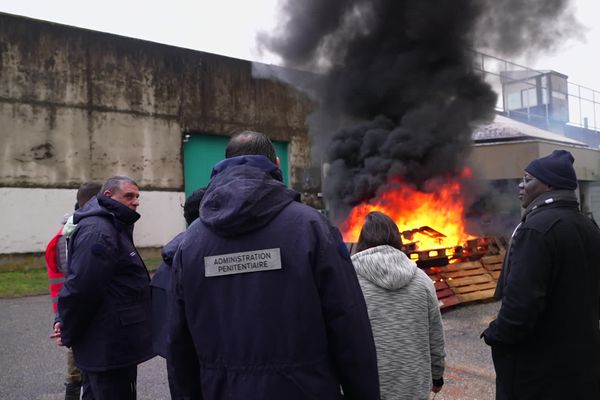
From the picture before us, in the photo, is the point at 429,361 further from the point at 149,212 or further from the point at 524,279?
the point at 149,212

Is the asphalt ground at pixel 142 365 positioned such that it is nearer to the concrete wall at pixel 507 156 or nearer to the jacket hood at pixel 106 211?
the jacket hood at pixel 106 211

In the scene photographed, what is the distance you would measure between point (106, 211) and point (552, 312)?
8.44 ft

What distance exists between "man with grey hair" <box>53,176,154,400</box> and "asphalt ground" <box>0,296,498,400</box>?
1.47m

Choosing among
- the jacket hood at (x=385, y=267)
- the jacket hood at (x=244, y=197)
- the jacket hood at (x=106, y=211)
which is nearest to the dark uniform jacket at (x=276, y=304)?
the jacket hood at (x=244, y=197)

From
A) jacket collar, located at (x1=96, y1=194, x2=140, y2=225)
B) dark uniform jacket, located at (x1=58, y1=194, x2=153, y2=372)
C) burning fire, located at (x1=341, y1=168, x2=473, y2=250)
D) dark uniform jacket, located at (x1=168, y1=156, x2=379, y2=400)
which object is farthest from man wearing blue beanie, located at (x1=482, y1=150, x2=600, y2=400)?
burning fire, located at (x1=341, y1=168, x2=473, y2=250)

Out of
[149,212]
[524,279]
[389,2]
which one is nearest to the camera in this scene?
[524,279]

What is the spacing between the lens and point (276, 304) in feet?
5.68

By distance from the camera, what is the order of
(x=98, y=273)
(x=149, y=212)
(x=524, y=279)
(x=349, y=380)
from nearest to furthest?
(x=349, y=380)
(x=524, y=279)
(x=98, y=273)
(x=149, y=212)

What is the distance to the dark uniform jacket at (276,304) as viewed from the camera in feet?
5.65

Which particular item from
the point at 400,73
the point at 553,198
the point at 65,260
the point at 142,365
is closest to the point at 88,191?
the point at 65,260

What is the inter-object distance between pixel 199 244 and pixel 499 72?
12577 mm

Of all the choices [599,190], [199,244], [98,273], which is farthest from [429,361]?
[599,190]

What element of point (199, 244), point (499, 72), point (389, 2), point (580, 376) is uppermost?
point (389, 2)

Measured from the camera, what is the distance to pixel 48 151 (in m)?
12.8
